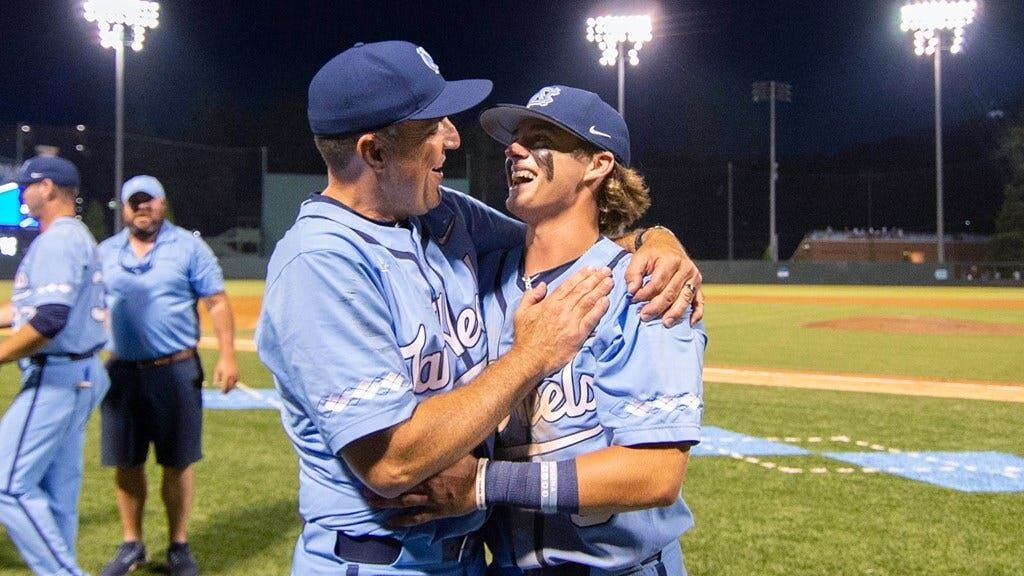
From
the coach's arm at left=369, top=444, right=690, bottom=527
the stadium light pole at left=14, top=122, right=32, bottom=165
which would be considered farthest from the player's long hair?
the stadium light pole at left=14, top=122, right=32, bottom=165

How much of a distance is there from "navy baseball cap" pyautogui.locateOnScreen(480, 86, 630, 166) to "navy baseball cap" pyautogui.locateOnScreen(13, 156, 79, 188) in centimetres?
279

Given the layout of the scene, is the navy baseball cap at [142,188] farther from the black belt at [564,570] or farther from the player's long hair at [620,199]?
the black belt at [564,570]

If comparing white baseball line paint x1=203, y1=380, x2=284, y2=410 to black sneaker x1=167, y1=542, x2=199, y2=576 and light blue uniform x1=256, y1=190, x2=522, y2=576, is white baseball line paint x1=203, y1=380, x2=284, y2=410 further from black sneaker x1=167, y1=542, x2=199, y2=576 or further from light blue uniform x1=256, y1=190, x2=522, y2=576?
light blue uniform x1=256, y1=190, x2=522, y2=576

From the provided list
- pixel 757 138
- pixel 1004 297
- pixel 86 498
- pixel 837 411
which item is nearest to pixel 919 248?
pixel 757 138

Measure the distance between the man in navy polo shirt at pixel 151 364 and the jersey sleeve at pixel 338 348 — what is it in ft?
11.9

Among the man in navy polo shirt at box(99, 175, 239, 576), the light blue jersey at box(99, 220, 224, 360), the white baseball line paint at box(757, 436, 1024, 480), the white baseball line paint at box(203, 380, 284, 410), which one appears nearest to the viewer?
the man in navy polo shirt at box(99, 175, 239, 576)

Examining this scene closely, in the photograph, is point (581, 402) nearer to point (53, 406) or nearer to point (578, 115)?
point (578, 115)

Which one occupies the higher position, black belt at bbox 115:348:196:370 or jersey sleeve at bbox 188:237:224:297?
jersey sleeve at bbox 188:237:224:297

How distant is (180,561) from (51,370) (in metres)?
1.30

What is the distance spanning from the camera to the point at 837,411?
9891 mm

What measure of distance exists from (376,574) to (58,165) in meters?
3.33

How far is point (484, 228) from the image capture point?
8.80ft

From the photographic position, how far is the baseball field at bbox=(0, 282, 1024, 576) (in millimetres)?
5363

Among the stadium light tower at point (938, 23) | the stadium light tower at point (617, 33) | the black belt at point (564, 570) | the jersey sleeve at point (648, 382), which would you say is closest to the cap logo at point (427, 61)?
the jersey sleeve at point (648, 382)
